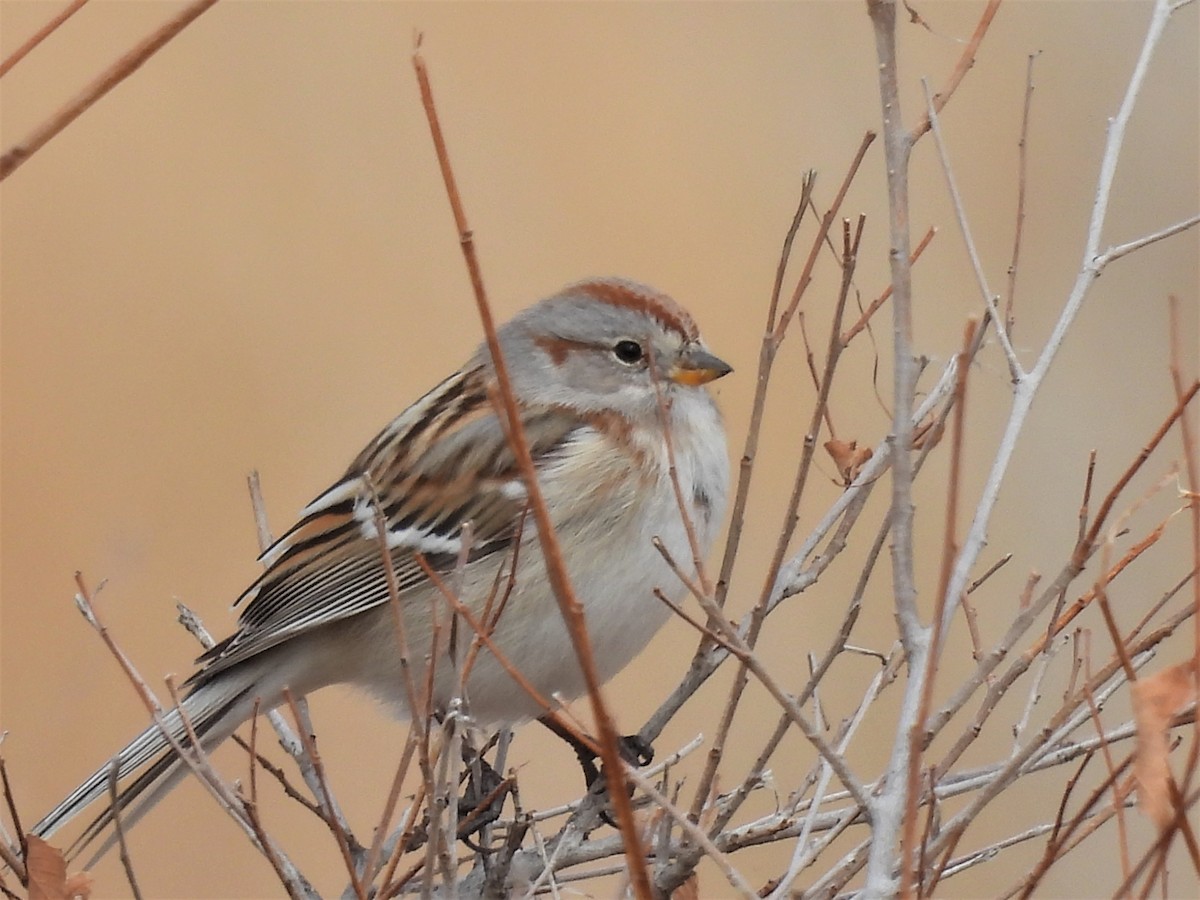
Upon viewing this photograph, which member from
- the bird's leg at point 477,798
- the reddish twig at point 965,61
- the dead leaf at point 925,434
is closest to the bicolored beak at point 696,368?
the dead leaf at point 925,434

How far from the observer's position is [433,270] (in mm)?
4906

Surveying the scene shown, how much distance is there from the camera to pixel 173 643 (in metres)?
4.32

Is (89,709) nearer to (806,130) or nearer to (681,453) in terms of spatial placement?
(681,453)

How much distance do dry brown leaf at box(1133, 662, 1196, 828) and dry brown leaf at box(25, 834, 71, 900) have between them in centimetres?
106

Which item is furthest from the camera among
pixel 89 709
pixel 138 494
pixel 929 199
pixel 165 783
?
pixel 929 199

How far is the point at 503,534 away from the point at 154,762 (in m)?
0.71

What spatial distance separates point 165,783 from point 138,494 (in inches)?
95.8

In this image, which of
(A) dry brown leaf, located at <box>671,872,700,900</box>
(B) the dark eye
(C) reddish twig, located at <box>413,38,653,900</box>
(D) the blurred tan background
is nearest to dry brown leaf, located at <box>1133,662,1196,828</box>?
(C) reddish twig, located at <box>413,38,653,900</box>

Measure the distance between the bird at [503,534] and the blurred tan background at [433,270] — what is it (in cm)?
177

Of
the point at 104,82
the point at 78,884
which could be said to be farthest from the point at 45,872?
the point at 104,82

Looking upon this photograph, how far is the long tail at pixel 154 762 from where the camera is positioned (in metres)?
2.03

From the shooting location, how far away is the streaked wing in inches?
97.7

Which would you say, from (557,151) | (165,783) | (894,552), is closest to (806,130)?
(557,151)

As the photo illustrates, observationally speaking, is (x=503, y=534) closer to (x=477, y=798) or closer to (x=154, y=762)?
(x=477, y=798)
